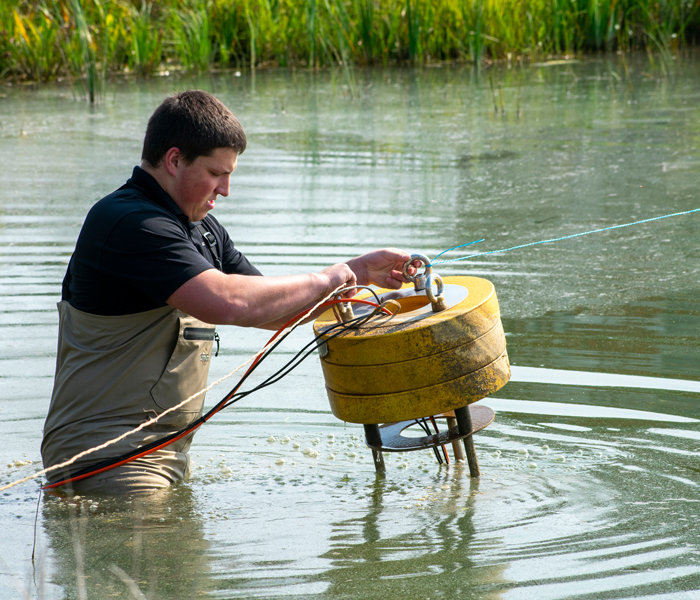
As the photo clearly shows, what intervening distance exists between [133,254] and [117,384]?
445 millimetres

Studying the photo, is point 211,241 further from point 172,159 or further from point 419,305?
point 419,305

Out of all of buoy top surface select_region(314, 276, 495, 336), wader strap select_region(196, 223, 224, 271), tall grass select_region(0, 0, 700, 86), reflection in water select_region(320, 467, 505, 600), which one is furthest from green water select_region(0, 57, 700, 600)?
tall grass select_region(0, 0, 700, 86)

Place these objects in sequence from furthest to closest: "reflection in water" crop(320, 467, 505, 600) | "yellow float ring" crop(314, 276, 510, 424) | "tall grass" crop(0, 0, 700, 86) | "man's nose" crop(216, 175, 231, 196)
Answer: "tall grass" crop(0, 0, 700, 86) < "man's nose" crop(216, 175, 231, 196) < "yellow float ring" crop(314, 276, 510, 424) < "reflection in water" crop(320, 467, 505, 600)

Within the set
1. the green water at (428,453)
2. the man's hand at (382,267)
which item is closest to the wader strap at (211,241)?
the man's hand at (382,267)

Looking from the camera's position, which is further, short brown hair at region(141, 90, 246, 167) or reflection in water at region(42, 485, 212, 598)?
short brown hair at region(141, 90, 246, 167)

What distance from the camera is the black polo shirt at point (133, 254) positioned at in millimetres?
2930

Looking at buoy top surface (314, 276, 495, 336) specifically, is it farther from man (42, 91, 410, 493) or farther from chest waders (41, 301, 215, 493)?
chest waders (41, 301, 215, 493)

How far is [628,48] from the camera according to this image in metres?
14.5

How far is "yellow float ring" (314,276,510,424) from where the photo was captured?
2877 millimetres

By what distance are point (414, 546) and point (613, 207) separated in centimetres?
435

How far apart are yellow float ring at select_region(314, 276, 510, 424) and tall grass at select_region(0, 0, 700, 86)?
386 inches

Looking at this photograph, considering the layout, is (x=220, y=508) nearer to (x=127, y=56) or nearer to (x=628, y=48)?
(x=127, y=56)

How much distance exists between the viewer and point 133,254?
294cm

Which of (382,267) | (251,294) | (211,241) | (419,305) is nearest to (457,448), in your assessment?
(419,305)
